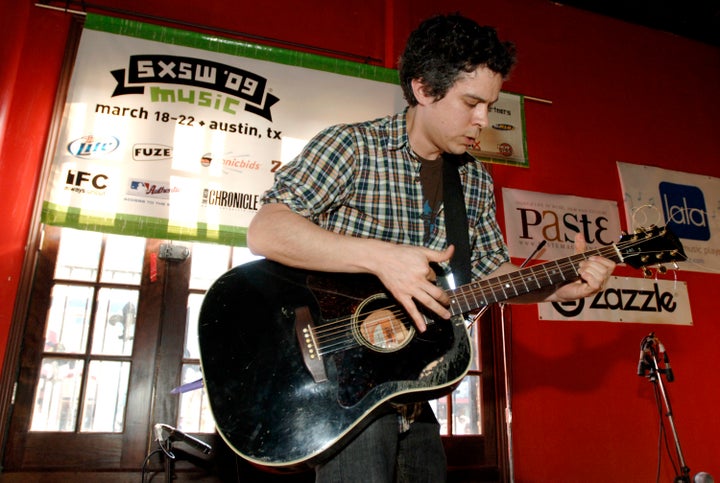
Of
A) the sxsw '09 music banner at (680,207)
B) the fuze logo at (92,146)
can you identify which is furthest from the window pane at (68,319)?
the sxsw '09 music banner at (680,207)

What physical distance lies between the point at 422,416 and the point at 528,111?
3432mm

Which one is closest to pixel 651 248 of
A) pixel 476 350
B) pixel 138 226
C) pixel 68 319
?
pixel 476 350

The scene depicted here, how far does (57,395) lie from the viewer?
115 inches

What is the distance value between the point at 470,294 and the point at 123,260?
2.52 meters

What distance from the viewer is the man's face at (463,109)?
1718 mm

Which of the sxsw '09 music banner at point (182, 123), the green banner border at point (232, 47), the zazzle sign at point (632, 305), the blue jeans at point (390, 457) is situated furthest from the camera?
the zazzle sign at point (632, 305)

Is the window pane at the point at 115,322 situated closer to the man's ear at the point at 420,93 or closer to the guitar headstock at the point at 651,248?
the man's ear at the point at 420,93

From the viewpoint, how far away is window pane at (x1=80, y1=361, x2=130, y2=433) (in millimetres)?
2941

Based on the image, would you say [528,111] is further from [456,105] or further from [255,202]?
[456,105]

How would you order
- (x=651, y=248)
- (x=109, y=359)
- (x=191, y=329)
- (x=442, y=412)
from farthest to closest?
1. (x=442, y=412)
2. (x=191, y=329)
3. (x=109, y=359)
4. (x=651, y=248)

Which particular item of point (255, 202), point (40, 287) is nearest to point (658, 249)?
point (255, 202)

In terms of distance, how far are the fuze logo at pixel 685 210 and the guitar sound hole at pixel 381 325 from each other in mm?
3699

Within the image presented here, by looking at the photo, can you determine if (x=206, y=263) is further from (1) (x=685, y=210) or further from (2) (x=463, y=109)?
(1) (x=685, y=210)

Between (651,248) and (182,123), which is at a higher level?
(182,123)
